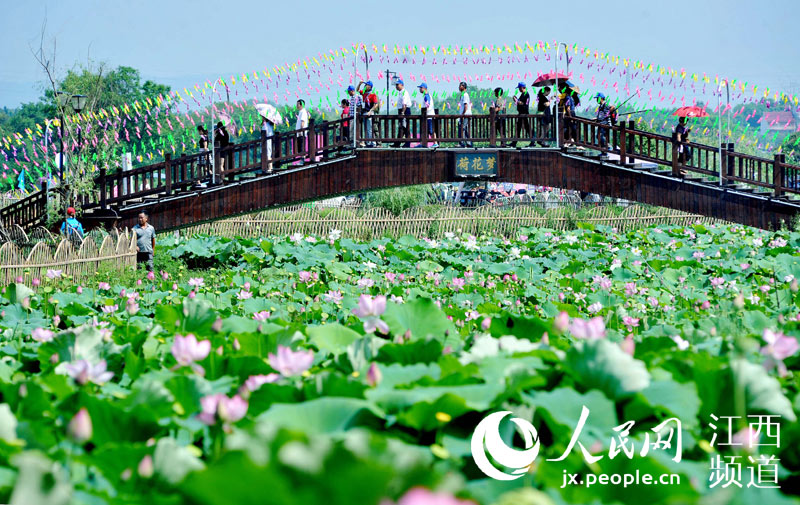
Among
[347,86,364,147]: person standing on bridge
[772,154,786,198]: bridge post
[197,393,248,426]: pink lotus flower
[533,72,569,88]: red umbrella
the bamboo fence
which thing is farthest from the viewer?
the bamboo fence

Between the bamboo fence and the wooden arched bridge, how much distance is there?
3567 millimetres

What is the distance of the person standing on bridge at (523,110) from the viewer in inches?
677

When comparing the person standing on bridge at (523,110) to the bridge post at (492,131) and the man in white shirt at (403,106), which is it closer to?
the bridge post at (492,131)

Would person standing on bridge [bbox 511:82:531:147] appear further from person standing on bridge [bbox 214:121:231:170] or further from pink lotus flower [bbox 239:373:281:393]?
pink lotus flower [bbox 239:373:281:393]

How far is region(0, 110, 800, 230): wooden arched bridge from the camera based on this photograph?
51.0 ft

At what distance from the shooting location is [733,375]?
1.91m

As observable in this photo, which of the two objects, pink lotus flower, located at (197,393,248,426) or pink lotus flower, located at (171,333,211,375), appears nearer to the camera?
pink lotus flower, located at (197,393,248,426)

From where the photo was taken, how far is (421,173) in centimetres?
1736

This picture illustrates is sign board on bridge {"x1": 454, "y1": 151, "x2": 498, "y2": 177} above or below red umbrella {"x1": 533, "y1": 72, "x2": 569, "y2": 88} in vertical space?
below

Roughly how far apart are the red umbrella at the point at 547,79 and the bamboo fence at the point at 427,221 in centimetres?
355

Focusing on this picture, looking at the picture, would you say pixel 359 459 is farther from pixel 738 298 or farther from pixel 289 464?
pixel 738 298

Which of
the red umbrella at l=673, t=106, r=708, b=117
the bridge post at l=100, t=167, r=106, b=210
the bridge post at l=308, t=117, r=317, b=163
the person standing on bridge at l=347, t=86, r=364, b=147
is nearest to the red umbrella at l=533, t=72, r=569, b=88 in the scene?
the red umbrella at l=673, t=106, r=708, b=117

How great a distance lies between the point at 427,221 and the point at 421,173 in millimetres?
A: 3950

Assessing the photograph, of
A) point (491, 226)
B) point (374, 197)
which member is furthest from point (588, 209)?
point (374, 197)
